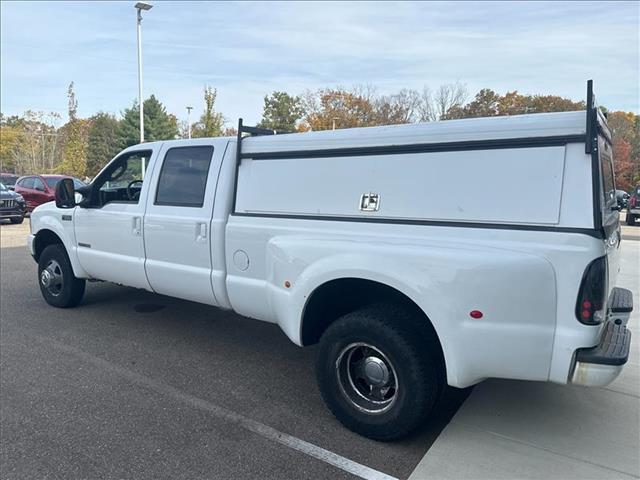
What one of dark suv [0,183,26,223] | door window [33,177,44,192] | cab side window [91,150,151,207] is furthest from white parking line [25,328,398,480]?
door window [33,177,44,192]

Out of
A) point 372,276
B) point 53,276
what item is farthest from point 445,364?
point 53,276

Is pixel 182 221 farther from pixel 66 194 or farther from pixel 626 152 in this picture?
pixel 626 152

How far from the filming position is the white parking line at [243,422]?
113 inches

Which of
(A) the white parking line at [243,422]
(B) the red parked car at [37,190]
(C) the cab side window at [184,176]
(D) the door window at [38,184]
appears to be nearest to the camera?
(A) the white parking line at [243,422]

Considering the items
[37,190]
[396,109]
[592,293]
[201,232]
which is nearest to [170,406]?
[201,232]

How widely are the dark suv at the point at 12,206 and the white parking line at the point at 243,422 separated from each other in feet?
45.8

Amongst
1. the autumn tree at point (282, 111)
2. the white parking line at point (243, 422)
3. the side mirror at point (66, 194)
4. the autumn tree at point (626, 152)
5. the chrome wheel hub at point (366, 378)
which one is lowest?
the white parking line at point (243, 422)

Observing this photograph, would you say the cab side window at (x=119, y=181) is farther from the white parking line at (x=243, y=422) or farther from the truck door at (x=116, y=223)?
the white parking line at (x=243, y=422)

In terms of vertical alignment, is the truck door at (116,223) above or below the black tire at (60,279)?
above

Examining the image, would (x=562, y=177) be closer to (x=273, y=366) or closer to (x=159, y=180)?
(x=273, y=366)

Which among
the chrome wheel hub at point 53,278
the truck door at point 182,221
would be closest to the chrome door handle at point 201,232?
the truck door at point 182,221

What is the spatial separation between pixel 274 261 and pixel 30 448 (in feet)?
6.40

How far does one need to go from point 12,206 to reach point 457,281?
1755 centimetres

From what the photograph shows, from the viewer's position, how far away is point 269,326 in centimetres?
558
